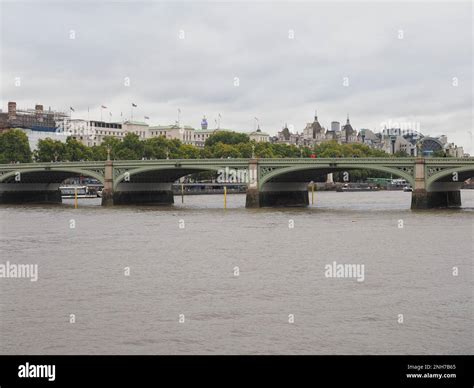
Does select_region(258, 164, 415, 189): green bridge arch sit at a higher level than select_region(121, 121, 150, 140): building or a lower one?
lower

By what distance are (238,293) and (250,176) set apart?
119ft

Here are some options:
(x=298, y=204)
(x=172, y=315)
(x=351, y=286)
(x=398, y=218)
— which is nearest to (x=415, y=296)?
(x=351, y=286)

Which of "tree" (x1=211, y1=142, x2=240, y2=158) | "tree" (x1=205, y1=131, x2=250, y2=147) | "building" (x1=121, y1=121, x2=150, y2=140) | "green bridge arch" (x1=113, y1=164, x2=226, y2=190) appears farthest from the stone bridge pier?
"building" (x1=121, y1=121, x2=150, y2=140)

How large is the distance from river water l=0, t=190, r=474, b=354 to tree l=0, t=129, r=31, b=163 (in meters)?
60.2

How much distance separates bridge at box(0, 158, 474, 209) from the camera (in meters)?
50.6

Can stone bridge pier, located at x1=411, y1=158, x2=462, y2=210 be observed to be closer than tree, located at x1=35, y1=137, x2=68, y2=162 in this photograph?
Yes

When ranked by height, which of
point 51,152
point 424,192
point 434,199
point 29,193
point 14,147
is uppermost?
point 14,147

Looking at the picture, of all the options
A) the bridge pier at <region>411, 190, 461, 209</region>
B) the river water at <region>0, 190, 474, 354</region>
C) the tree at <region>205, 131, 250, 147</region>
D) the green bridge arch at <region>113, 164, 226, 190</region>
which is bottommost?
the river water at <region>0, 190, 474, 354</region>

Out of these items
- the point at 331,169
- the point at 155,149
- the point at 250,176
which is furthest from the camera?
the point at 155,149

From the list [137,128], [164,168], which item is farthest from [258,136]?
[164,168]

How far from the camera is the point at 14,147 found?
307 ft

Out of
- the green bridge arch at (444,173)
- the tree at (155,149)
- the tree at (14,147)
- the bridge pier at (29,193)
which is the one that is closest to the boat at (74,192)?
the tree at (14,147)

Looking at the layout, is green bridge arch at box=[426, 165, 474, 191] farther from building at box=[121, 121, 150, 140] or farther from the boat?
building at box=[121, 121, 150, 140]

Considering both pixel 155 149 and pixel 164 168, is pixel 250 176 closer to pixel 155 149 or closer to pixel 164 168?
pixel 164 168
